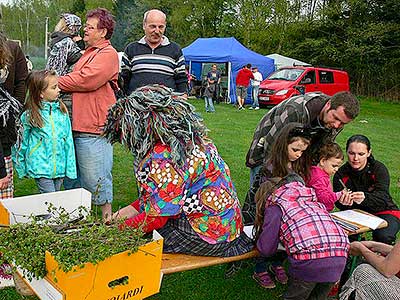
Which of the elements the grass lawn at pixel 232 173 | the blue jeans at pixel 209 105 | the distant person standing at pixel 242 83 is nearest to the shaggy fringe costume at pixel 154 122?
the grass lawn at pixel 232 173

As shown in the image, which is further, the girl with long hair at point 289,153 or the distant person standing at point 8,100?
the girl with long hair at point 289,153

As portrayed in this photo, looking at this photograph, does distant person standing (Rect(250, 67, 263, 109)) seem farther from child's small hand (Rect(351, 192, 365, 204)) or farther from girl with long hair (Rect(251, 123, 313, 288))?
girl with long hair (Rect(251, 123, 313, 288))

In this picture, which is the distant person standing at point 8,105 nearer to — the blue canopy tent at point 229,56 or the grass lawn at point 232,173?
the grass lawn at point 232,173

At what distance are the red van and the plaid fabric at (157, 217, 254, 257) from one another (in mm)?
14673

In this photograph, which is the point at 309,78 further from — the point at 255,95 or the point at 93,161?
the point at 93,161

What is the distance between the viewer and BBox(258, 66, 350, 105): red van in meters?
17.6

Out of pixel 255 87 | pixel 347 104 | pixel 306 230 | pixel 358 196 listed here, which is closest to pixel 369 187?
pixel 358 196

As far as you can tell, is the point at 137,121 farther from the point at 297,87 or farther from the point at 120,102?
the point at 297,87

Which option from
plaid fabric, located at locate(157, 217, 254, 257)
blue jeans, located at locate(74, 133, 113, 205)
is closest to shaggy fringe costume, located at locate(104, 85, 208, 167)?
plaid fabric, located at locate(157, 217, 254, 257)

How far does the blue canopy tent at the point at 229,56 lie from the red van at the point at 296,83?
1172 millimetres

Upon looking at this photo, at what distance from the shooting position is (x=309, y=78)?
1855 cm

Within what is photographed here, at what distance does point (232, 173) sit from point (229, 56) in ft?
42.7

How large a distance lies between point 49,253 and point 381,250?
88.2 inches

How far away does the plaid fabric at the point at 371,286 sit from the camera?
281cm
